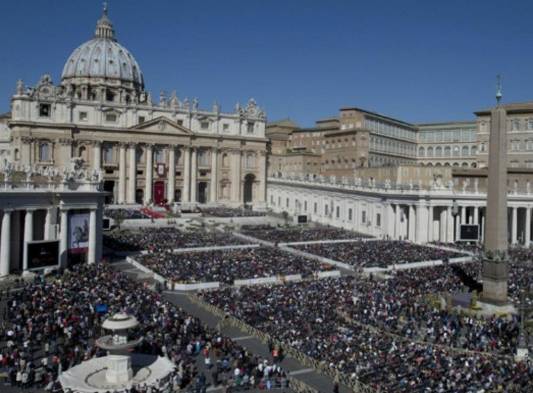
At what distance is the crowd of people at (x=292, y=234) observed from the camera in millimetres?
53094

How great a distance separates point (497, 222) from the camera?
2936cm

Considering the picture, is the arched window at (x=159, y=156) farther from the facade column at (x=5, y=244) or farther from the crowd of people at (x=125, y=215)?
the facade column at (x=5, y=244)

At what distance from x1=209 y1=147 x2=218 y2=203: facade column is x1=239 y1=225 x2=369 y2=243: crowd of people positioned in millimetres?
24919

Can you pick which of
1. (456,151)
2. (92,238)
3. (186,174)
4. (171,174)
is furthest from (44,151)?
(456,151)

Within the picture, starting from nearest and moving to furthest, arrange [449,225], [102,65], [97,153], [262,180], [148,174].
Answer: [449,225], [97,153], [148,174], [262,180], [102,65]

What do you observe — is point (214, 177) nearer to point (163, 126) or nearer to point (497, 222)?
point (163, 126)

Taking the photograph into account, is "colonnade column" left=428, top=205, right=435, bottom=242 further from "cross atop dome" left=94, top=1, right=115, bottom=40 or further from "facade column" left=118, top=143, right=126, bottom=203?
"cross atop dome" left=94, top=1, right=115, bottom=40

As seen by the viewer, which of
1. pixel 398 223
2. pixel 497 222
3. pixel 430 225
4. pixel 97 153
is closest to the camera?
pixel 497 222

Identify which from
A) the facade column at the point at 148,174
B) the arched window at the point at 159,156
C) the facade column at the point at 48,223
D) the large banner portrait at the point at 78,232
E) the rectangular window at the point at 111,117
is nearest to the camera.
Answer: the facade column at the point at 48,223

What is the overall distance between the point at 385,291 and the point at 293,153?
66.9 metres

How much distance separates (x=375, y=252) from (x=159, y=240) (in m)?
18.0

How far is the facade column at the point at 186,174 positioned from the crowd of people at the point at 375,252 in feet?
127

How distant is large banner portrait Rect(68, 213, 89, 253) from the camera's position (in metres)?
35.8

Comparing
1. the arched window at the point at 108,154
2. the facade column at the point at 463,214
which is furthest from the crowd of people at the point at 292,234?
the arched window at the point at 108,154
